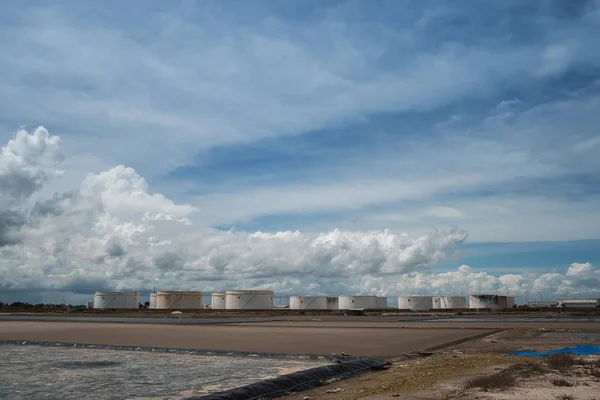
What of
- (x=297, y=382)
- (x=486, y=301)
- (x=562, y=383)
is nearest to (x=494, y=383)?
(x=562, y=383)

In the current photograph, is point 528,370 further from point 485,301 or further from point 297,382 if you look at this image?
point 485,301

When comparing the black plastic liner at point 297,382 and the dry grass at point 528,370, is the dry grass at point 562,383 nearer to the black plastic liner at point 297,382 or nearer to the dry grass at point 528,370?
the dry grass at point 528,370

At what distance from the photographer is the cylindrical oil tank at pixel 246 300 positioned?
19288cm

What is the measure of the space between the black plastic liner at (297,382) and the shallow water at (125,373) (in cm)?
132

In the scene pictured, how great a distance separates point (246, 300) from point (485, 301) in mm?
90845

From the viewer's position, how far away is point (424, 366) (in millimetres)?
23953

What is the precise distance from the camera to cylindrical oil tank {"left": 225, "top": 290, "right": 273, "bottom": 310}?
633ft

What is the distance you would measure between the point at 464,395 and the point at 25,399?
14.0 m

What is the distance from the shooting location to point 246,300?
194 metres

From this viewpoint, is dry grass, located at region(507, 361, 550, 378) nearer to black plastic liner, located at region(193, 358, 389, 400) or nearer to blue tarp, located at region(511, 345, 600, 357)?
black plastic liner, located at region(193, 358, 389, 400)

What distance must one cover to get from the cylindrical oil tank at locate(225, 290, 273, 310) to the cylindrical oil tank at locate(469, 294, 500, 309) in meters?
78.8

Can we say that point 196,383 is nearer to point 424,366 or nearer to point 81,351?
point 424,366

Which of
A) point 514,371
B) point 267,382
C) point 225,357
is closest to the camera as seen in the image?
point 267,382

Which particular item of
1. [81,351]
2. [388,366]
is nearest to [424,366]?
[388,366]
